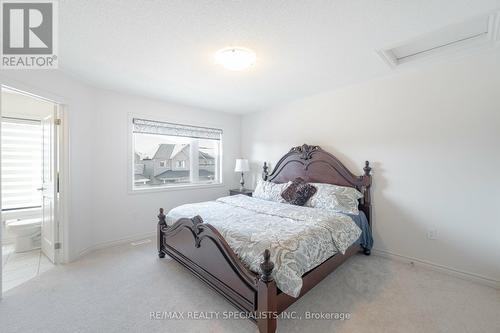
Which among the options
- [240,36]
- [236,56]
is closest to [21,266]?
[236,56]

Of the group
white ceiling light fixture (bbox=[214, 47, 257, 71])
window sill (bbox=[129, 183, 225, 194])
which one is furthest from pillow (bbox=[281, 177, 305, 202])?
white ceiling light fixture (bbox=[214, 47, 257, 71])

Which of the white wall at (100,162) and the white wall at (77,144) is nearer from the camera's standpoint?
the white wall at (77,144)

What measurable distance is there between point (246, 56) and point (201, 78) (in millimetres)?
927

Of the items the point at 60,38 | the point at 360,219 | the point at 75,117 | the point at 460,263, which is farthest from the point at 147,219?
the point at 460,263

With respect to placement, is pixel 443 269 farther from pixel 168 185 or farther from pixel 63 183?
pixel 63 183

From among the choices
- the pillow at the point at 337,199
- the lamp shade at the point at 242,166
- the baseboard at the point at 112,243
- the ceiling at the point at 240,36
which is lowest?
the baseboard at the point at 112,243

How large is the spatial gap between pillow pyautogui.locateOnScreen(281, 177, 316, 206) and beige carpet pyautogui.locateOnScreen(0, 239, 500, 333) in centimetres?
101

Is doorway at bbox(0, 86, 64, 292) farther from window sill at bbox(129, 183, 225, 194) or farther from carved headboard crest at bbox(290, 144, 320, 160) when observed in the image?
carved headboard crest at bbox(290, 144, 320, 160)

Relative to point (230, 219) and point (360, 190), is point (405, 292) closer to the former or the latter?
point (360, 190)

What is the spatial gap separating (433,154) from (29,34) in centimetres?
435

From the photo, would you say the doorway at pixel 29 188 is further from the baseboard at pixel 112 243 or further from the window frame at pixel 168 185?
the window frame at pixel 168 185

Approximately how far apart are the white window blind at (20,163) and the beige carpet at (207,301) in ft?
6.63

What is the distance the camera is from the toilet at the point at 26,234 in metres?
3.08

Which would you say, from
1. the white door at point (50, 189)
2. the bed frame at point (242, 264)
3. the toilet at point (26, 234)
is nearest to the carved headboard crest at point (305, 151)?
the bed frame at point (242, 264)
